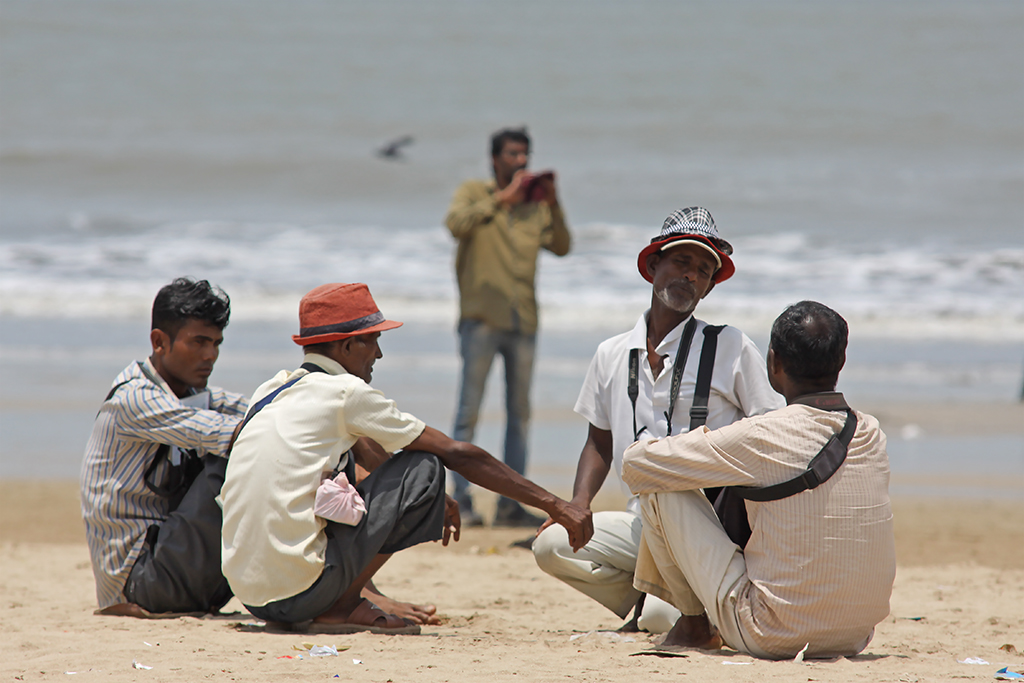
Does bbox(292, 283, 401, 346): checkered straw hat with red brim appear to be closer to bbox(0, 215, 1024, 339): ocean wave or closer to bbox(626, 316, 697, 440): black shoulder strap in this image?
bbox(626, 316, 697, 440): black shoulder strap

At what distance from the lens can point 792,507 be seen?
2.91 meters

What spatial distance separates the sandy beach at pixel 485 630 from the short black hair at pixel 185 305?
39.7 inches

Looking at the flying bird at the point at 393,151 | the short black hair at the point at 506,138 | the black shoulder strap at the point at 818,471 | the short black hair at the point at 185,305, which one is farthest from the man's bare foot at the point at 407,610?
the flying bird at the point at 393,151

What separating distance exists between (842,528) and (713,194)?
2116 cm

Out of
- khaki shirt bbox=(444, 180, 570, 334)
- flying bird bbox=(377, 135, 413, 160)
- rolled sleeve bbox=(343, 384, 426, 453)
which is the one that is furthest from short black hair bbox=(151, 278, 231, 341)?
flying bird bbox=(377, 135, 413, 160)

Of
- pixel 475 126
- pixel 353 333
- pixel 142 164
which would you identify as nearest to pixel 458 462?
pixel 353 333

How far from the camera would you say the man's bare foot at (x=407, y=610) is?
3.70 meters

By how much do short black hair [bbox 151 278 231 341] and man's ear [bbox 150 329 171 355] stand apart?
0.01 metres

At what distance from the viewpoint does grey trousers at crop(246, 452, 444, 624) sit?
10.9 feet

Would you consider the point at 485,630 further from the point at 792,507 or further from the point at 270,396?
the point at 792,507

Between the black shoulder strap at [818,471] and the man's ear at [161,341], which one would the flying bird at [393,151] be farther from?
the black shoulder strap at [818,471]

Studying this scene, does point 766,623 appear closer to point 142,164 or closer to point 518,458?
point 518,458

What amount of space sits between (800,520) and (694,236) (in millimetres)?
1051

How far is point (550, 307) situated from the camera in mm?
14430
